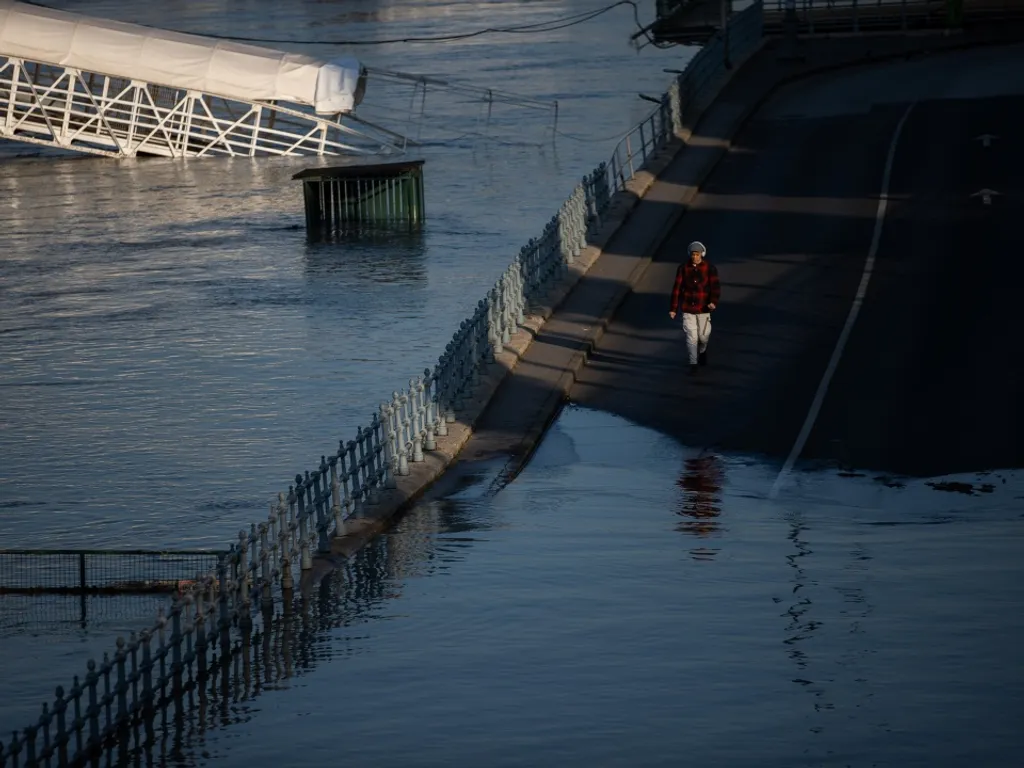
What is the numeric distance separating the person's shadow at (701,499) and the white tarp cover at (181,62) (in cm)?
4144

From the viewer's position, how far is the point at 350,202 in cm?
5338

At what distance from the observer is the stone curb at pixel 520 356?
19.8m

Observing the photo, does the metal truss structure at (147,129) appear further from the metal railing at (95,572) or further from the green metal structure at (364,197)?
the metal railing at (95,572)

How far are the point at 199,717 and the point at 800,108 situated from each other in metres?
39.9

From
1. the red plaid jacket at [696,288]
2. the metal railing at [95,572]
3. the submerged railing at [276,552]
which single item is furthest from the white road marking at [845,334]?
the metal railing at [95,572]

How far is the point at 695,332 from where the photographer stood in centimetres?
2761

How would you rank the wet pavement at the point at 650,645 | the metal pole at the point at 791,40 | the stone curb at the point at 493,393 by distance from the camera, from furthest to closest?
1. the metal pole at the point at 791,40
2. the stone curb at the point at 493,393
3. the wet pavement at the point at 650,645

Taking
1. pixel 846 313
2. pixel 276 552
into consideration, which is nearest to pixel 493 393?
pixel 846 313

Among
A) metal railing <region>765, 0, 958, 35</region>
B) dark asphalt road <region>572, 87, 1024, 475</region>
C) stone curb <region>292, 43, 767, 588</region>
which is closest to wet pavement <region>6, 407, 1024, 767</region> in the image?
stone curb <region>292, 43, 767, 588</region>

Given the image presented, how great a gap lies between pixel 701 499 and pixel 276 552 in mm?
5545

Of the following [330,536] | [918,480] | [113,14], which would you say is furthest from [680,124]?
[113,14]

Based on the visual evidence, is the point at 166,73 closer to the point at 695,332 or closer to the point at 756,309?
the point at 756,309

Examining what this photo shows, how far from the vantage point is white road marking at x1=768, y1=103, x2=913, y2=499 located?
2311cm

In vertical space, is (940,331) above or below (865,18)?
below
